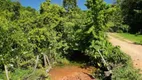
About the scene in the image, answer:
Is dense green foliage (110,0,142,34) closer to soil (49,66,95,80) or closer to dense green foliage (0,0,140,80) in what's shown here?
dense green foliage (0,0,140,80)

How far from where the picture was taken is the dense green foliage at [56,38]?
634 inches

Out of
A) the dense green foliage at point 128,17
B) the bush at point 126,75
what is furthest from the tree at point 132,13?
the bush at point 126,75

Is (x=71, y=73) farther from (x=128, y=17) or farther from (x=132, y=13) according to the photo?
(x=132, y=13)

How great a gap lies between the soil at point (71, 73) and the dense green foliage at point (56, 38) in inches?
29.0

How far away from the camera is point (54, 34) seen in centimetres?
1922

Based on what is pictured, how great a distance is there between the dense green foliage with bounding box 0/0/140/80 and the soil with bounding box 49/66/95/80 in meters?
0.74

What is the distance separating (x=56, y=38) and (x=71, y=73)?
9.83 ft

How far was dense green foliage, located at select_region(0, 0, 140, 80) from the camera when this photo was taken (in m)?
16.1

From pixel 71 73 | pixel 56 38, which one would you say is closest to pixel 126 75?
pixel 71 73

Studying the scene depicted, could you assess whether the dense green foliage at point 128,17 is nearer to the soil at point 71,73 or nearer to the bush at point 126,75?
the soil at point 71,73

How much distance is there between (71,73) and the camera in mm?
18047

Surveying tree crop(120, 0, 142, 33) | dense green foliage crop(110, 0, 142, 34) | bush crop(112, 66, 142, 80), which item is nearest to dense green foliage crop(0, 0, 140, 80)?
bush crop(112, 66, 142, 80)

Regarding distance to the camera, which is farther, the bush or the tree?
the tree

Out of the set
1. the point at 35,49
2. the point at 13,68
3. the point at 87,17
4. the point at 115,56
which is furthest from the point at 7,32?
the point at 87,17
